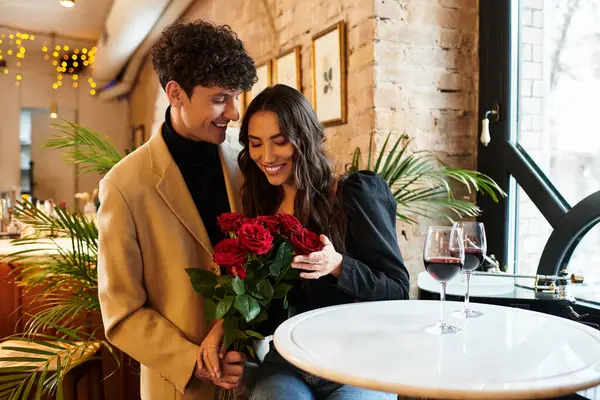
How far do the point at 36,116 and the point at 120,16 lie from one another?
470 centimetres

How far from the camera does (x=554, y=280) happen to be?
197 cm

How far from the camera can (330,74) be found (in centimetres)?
321

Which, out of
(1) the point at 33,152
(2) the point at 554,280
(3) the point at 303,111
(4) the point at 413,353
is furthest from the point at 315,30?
(1) the point at 33,152

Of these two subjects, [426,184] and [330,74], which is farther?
[330,74]

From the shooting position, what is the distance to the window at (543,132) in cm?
242

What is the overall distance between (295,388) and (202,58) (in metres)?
0.98

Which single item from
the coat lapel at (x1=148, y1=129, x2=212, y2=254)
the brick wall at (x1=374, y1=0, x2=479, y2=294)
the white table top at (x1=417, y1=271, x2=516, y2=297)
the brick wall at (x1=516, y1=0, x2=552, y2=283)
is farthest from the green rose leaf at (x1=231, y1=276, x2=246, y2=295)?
the brick wall at (x1=516, y1=0, x2=552, y2=283)

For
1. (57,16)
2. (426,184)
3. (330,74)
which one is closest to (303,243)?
(426,184)

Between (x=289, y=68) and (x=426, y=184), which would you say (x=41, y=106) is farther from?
(x=426, y=184)

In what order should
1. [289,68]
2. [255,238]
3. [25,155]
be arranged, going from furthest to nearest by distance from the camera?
1. [25,155]
2. [289,68]
3. [255,238]

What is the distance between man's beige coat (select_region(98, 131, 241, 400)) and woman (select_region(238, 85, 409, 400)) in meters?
0.22

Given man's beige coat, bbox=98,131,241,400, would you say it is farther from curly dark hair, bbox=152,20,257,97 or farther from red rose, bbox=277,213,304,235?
red rose, bbox=277,213,304,235

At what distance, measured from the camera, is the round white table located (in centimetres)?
100

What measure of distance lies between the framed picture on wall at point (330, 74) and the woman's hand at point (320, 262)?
165cm
